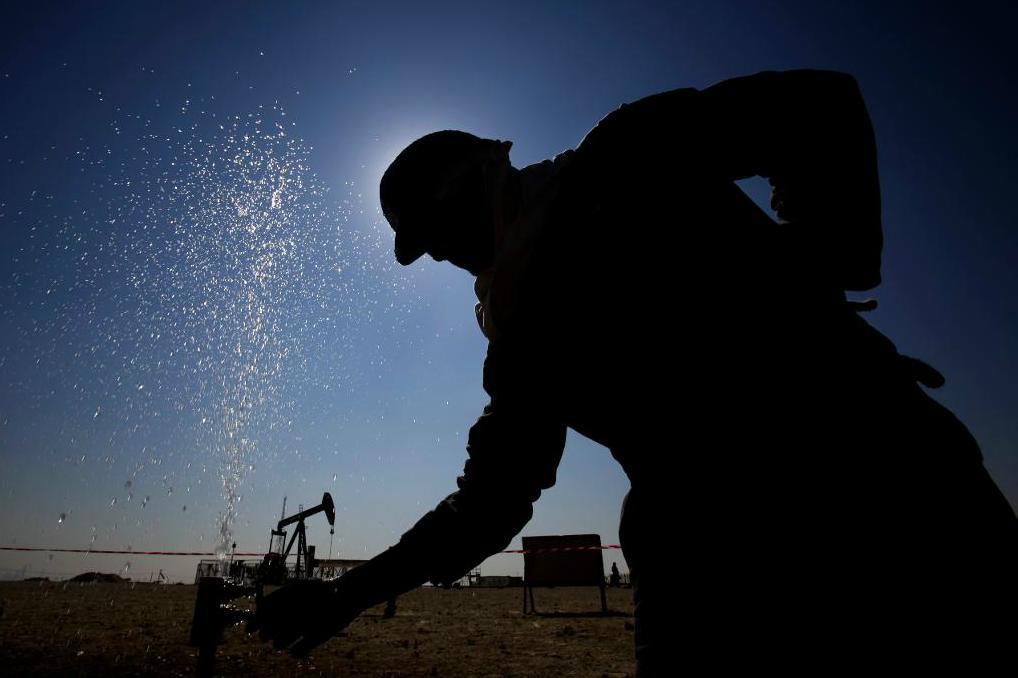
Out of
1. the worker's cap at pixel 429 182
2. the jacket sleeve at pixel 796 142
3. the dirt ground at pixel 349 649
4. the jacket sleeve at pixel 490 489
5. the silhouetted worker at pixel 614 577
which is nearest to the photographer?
the jacket sleeve at pixel 796 142

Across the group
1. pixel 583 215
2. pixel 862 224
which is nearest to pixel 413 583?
pixel 583 215

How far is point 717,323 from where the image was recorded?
0.86m

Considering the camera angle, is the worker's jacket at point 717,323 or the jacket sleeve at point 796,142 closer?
the worker's jacket at point 717,323

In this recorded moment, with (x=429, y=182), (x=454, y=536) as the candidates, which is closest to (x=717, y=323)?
(x=454, y=536)

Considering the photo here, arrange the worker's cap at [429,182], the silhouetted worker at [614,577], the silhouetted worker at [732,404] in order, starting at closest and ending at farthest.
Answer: the silhouetted worker at [732,404]
the worker's cap at [429,182]
the silhouetted worker at [614,577]

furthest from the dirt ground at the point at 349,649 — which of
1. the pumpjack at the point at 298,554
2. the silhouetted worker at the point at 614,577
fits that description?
the silhouetted worker at the point at 614,577

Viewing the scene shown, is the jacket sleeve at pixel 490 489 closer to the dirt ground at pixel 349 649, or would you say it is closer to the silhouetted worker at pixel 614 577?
the dirt ground at pixel 349 649

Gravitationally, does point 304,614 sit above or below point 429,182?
below

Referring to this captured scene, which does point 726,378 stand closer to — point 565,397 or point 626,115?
point 565,397

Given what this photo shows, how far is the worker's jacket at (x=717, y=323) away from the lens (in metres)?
0.76

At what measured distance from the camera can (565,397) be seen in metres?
1.17

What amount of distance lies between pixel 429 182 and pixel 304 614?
1.33 metres

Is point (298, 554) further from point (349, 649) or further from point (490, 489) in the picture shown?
point (490, 489)

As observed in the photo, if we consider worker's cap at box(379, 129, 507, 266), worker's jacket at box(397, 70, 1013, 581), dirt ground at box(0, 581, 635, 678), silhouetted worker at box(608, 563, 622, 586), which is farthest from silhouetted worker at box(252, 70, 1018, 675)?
silhouetted worker at box(608, 563, 622, 586)
